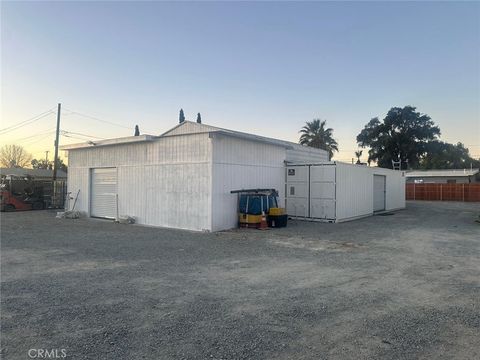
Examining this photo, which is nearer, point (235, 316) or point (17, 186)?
point (235, 316)

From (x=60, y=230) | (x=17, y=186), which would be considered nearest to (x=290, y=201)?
(x=60, y=230)

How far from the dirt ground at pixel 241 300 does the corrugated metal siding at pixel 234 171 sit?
3591 mm

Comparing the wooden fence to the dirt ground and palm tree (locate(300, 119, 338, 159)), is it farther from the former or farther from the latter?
the dirt ground

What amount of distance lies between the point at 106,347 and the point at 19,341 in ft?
3.40

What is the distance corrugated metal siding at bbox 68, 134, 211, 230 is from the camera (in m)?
Answer: 14.3

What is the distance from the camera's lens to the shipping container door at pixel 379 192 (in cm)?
2232

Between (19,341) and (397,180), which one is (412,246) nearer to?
(19,341)

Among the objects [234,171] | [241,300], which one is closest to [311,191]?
[234,171]

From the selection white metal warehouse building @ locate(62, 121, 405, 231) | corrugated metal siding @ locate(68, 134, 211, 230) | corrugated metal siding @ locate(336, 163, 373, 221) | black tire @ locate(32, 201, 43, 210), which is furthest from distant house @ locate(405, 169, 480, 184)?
black tire @ locate(32, 201, 43, 210)

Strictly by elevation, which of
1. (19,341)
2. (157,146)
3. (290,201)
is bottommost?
(19,341)

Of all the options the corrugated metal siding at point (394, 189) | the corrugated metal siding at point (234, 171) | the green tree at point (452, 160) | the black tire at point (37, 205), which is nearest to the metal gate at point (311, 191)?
the corrugated metal siding at point (234, 171)

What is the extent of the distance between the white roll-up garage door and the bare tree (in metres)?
58.8

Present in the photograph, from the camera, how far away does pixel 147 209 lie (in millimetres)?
16250

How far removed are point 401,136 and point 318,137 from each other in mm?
12194
